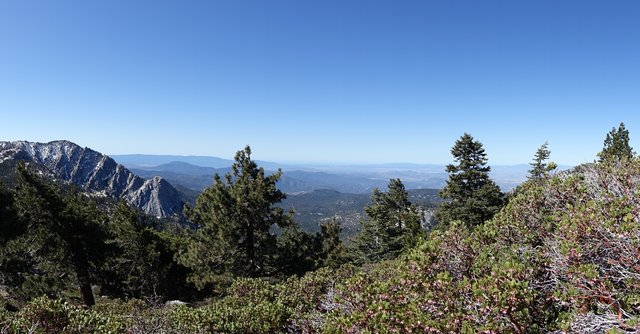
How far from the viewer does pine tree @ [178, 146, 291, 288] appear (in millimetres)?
21234

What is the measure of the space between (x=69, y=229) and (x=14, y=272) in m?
7.75

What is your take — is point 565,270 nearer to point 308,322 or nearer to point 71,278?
point 308,322

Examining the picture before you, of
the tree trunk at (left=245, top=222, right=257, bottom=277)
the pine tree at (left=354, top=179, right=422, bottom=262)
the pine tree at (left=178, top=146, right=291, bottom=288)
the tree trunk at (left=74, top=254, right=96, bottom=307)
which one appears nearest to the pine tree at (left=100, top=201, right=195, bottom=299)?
the tree trunk at (left=74, top=254, right=96, bottom=307)

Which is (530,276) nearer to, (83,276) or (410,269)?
(410,269)

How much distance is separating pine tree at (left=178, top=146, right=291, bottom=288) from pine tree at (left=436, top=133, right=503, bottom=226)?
1705 centimetres

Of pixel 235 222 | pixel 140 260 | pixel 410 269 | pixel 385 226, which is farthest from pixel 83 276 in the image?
pixel 385 226

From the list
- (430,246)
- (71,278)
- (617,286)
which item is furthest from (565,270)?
(71,278)

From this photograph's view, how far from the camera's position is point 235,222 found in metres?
21.4

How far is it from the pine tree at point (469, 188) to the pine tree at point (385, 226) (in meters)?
6.64

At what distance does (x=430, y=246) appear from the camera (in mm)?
7980

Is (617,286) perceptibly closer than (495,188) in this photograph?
Yes

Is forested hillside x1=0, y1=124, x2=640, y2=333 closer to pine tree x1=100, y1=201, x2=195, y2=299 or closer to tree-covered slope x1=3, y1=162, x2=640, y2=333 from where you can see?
tree-covered slope x1=3, y1=162, x2=640, y2=333

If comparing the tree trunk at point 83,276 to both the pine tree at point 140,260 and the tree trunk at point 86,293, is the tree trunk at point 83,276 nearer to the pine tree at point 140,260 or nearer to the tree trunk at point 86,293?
the tree trunk at point 86,293

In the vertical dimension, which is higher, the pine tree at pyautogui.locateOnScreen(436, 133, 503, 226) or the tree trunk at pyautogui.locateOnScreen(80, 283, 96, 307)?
the pine tree at pyautogui.locateOnScreen(436, 133, 503, 226)
